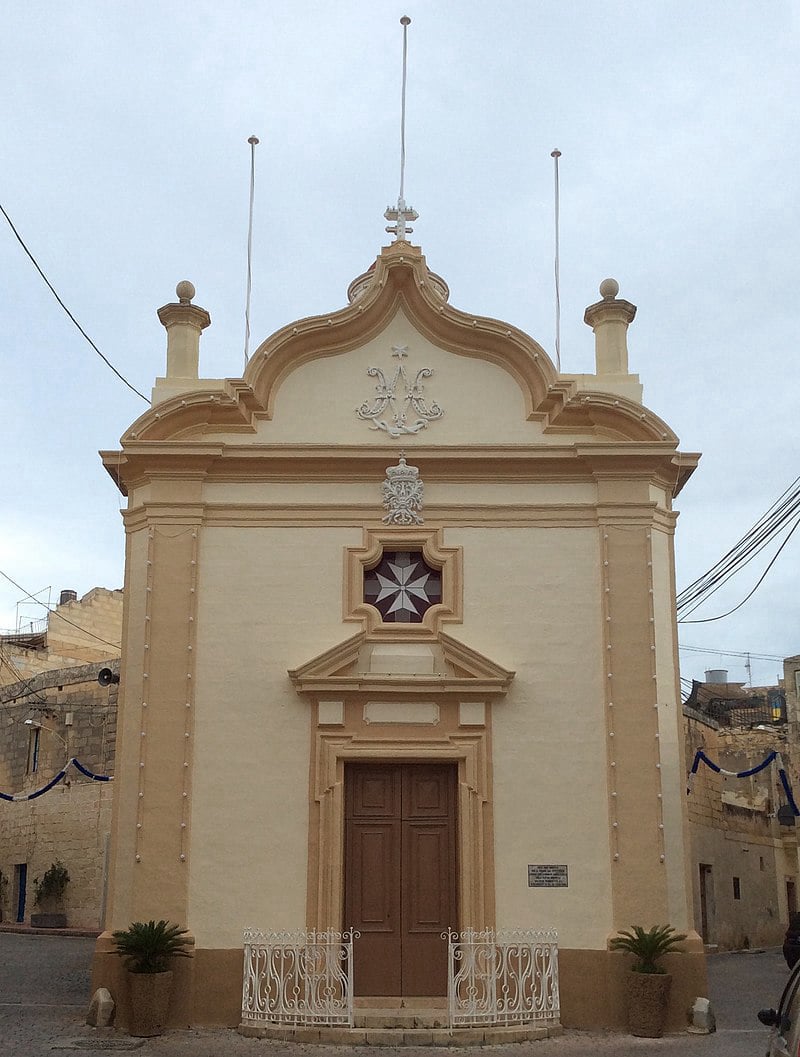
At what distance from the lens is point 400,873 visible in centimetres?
1272

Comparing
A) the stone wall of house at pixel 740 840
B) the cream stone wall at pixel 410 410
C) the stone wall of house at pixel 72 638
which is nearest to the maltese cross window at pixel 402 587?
the cream stone wall at pixel 410 410

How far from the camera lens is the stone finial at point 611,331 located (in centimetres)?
1416

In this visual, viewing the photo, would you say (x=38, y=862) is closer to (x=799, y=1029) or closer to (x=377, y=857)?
(x=377, y=857)

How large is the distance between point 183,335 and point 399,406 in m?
2.54

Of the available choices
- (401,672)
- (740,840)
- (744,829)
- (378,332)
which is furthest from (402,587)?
(744,829)

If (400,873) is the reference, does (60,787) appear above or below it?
above

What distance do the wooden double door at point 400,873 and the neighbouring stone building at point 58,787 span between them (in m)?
12.5

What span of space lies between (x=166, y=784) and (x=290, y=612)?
6.93 ft

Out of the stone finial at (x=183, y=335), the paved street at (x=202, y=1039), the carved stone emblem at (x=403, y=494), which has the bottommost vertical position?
the paved street at (x=202, y=1039)

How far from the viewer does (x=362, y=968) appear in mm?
12438

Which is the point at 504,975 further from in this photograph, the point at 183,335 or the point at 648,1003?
the point at 183,335

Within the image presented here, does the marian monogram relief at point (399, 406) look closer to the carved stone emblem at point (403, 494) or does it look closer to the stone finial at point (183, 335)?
the carved stone emblem at point (403, 494)

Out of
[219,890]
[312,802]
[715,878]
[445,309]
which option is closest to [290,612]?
[312,802]

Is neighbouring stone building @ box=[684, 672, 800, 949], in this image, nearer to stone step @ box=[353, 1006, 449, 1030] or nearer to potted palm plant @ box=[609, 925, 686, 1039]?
potted palm plant @ box=[609, 925, 686, 1039]
